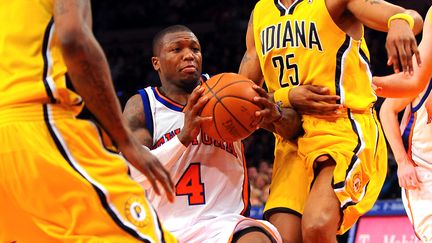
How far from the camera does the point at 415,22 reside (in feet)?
12.7

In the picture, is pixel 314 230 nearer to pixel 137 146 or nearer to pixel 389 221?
pixel 137 146

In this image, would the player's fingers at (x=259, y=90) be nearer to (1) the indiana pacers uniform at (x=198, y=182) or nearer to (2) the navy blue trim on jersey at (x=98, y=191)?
(1) the indiana pacers uniform at (x=198, y=182)

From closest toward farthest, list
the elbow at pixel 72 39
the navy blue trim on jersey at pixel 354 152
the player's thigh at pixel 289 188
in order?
1. the elbow at pixel 72 39
2. the navy blue trim on jersey at pixel 354 152
3. the player's thigh at pixel 289 188

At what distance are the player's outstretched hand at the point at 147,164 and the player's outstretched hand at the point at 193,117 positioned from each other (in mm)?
1217

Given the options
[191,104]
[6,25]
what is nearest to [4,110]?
[6,25]

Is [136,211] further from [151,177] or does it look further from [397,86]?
[397,86]

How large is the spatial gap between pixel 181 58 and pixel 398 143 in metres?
1.98

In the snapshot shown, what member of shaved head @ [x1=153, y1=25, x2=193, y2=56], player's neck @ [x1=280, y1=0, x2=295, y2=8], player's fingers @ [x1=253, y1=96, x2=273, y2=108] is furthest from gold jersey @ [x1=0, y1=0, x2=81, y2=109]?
player's neck @ [x1=280, y1=0, x2=295, y2=8]

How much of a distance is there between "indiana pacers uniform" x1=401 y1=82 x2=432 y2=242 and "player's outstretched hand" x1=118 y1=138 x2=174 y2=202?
2948 millimetres

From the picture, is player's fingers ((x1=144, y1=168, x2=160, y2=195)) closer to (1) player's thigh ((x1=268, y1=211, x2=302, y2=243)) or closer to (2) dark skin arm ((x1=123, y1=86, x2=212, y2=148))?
(2) dark skin arm ((x1=123, y1=86, x2=212, y2=148))

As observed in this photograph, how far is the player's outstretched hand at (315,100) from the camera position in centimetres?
446

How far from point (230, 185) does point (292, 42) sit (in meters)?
0.94

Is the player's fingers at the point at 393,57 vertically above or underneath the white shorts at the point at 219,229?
above

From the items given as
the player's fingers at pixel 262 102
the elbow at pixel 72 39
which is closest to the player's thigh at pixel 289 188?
the player's fingers at pixel 262 102
